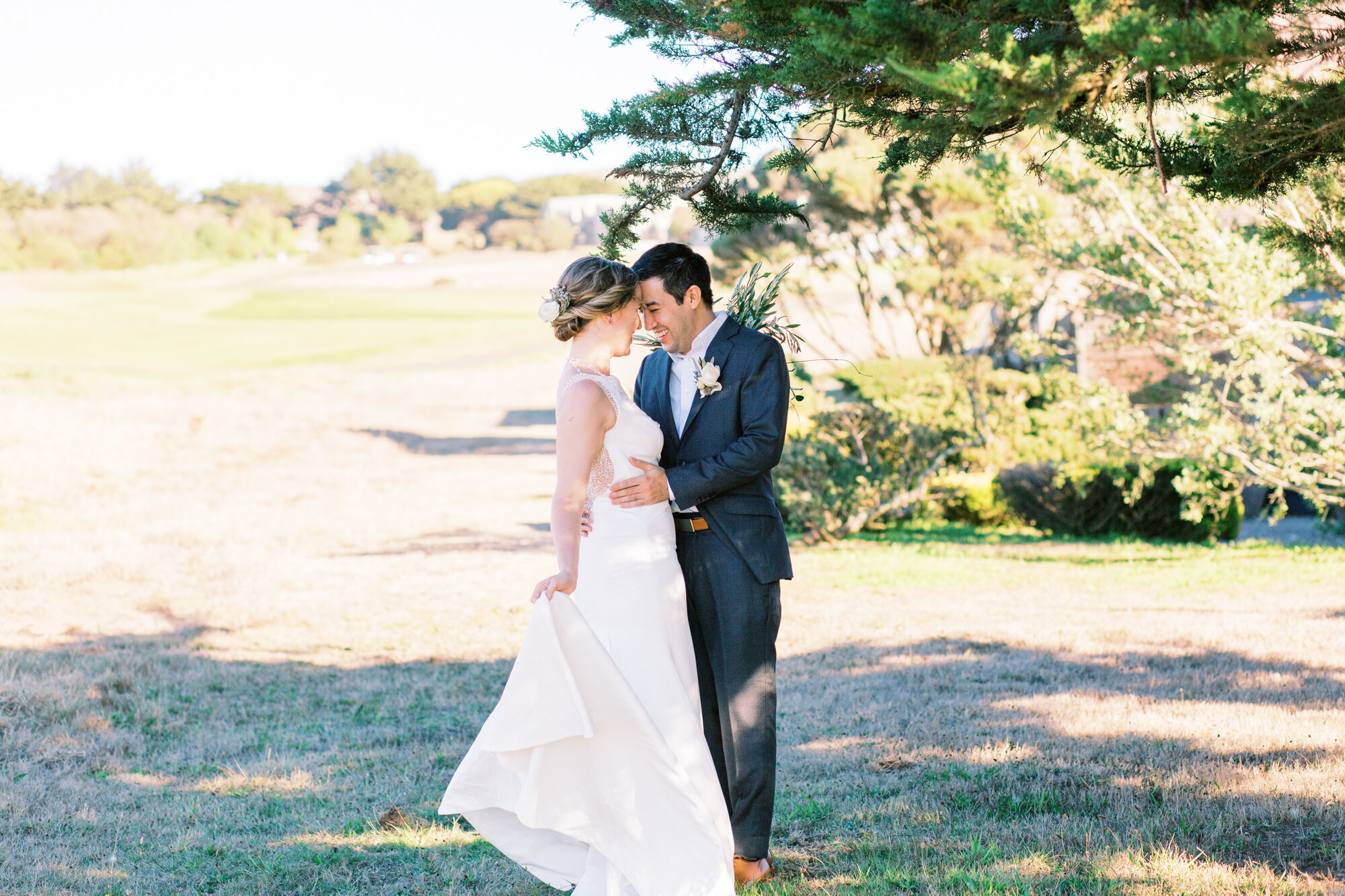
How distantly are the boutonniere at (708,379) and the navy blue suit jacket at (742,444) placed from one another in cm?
4

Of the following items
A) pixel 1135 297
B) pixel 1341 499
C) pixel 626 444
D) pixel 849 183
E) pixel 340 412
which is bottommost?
pixel 340 412

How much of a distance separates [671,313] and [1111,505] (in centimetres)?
1027

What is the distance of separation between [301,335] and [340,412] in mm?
27849

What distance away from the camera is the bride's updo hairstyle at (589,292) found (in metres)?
3.57

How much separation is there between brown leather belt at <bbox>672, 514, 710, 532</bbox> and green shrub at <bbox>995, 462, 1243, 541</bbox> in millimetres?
8758

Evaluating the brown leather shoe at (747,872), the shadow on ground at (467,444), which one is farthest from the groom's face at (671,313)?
the shadow on ground at (467,444)

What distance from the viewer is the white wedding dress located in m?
3.47

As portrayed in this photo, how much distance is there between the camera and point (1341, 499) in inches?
369

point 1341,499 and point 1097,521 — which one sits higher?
point 1341,499

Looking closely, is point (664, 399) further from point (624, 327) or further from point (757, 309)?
point (757, 309)

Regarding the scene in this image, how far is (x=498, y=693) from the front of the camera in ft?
22.4

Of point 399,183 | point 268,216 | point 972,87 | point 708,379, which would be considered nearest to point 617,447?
point 708,379

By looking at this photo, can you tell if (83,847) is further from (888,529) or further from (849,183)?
(849,183)

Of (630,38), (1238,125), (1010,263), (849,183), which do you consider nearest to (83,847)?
(630,38)
